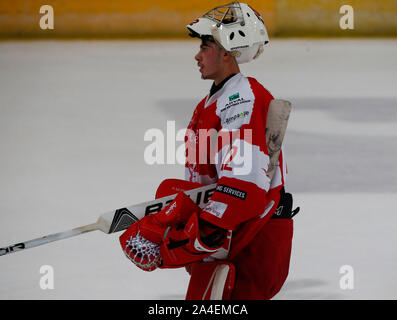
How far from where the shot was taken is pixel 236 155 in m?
1.98

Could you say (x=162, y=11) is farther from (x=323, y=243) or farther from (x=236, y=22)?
(x=236, y=22)

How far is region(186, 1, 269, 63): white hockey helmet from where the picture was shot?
7.02 feet

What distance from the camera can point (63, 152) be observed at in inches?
215

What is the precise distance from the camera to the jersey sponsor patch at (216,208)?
199cm

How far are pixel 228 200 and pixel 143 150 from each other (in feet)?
11.7

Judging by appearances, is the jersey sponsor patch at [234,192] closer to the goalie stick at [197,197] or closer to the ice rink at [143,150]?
the goalie stick at [197,197]

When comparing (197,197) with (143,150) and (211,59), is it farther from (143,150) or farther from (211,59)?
(143,150)

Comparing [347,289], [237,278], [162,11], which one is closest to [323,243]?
[347,289]

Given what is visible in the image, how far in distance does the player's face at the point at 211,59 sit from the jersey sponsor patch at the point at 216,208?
0.37 m

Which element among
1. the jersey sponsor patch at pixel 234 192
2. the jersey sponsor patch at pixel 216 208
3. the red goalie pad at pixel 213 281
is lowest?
the red goalie pad at pixel 213 281

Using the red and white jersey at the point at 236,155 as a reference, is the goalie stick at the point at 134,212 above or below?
below

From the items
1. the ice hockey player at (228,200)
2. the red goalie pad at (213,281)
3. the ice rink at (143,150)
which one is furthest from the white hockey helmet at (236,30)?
the ice rink at (143,150)

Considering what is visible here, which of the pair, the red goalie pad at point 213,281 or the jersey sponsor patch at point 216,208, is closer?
the jersey sponsor patch at point 216,208

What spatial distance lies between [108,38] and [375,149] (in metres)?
5.22
